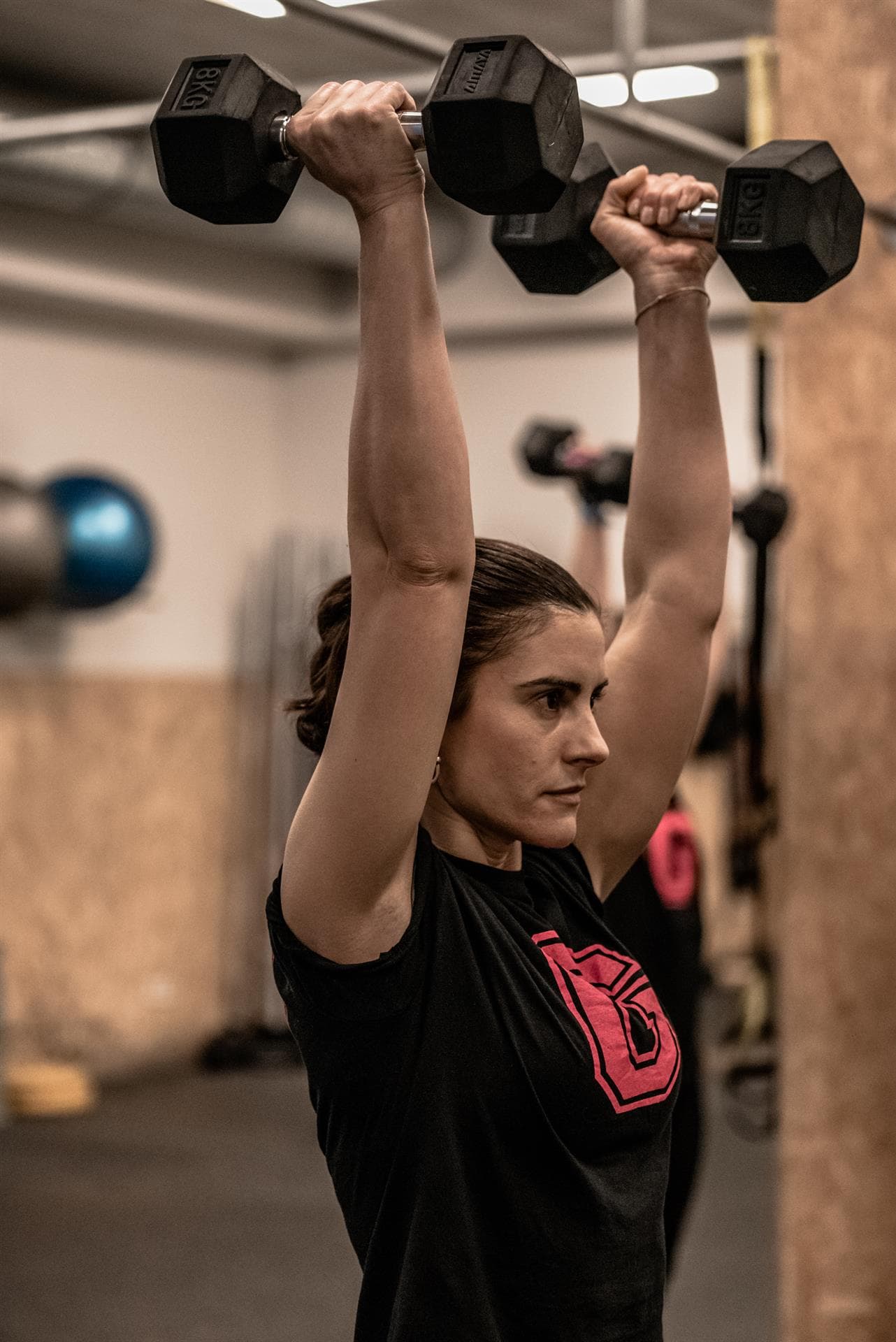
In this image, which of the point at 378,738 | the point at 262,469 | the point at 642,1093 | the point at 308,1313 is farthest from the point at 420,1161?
the point at 262,469

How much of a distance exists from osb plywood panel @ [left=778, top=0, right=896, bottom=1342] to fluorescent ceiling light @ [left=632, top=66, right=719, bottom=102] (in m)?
2.65

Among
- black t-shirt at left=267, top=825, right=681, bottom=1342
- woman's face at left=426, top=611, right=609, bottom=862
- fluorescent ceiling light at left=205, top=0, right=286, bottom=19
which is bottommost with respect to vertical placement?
black t-shirt at left=267, top=825, right=681, bottom=1342

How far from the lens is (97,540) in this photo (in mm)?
5645

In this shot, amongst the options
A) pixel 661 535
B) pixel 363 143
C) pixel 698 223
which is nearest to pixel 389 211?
pixel 363 143

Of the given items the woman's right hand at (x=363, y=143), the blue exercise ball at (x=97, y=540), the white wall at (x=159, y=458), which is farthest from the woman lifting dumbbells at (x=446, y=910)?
the white wall at (x=159, y=458)

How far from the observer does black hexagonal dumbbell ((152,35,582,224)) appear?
1091 millimetres

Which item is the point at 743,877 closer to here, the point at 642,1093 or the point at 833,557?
the point at 833,557

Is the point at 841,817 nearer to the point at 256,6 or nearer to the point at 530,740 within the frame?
the point at 530,740

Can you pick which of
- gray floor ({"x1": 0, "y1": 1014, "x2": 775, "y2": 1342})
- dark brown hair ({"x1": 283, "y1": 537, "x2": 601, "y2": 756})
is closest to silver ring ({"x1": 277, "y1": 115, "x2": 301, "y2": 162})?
dark brown hair ({"x1": 283, "y1": 537, "x2": 601, "y2": 756})

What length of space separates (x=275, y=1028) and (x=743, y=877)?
4221 millimetres

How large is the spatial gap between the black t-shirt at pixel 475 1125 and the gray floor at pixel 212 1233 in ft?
8.44

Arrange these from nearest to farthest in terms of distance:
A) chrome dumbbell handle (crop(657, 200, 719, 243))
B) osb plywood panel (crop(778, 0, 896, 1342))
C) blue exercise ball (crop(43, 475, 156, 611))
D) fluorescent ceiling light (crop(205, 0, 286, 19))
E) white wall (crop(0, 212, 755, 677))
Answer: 1. chrome dumbbell handle (crop(657, 200, 719, 243))
2. fluorescent ceiling light (crop(205, 0, 286, 19))
3. osb plywood panel (crop(778, 0, 896, 1342))
4. blue exercise ball (crop(43, 475, 156, 611))
5. white wall (crop(0, 212, 755, 677))

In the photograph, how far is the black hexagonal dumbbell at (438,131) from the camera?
1.09 meters

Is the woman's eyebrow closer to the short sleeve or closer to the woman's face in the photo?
the woman's face
